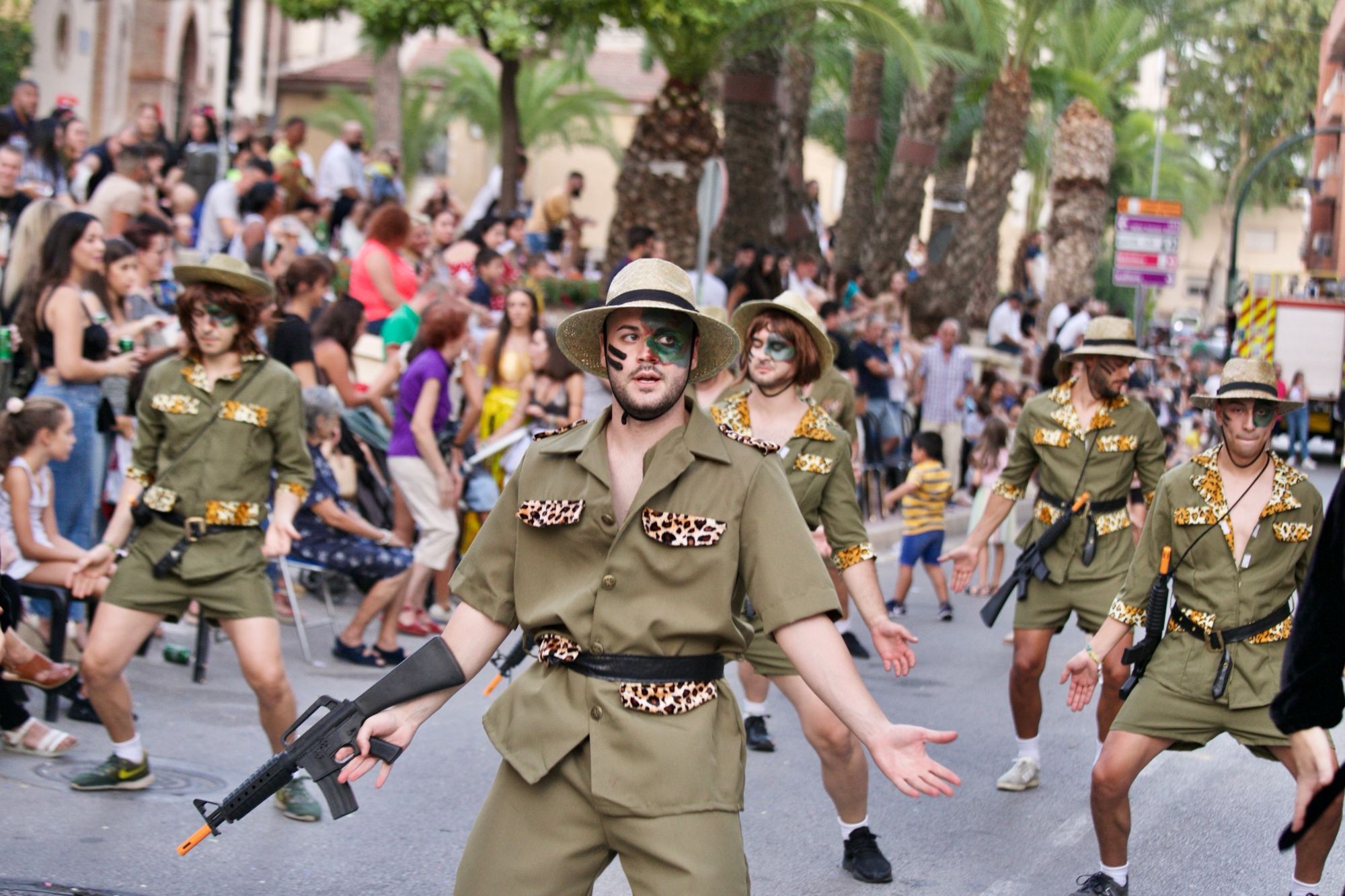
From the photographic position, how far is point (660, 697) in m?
3.89

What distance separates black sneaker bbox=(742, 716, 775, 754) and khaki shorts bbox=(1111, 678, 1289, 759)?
2.64 m

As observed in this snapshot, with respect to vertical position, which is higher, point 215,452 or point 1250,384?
point 1250,384

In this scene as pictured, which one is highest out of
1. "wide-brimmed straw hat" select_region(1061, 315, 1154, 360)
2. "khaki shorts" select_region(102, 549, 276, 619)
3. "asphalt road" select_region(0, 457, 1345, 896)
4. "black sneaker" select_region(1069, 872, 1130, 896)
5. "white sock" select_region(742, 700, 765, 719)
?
"wide-brimmed straw hat" select_region(1061, 315, 1154, 360)

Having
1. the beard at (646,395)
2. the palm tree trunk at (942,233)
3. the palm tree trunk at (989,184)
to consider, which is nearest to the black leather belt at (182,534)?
the beard at (646,395)

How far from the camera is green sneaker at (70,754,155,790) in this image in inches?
266

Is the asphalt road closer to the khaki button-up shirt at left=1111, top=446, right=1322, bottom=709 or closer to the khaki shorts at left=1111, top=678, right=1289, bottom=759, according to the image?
the khaki shorts at left=1111, top=678, right=1289, bottom=759

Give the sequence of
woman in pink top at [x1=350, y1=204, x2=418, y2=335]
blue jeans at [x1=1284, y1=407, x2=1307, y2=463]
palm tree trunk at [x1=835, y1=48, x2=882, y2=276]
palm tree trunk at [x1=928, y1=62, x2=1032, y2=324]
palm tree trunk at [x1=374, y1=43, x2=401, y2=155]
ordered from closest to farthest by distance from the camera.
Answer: woman in pink top at [x1=350, y1=204, x2=418, y2=335] → blue jeans at [x1=1284, y1=407, x2=1307, y2=463] → palm tree trunk at [x1=835, y1=48, x2=882, y2=276] → palm tree trunk at [x1=928, y1=62, x2=1032, y2=324] → palm tree trunk at [x1=374, y1=43, x2=401, y2=155]

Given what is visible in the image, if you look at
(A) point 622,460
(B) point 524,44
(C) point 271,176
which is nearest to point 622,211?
(B) point 524,44

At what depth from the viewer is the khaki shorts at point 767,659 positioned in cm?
642

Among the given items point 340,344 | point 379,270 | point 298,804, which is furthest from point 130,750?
point 379,270

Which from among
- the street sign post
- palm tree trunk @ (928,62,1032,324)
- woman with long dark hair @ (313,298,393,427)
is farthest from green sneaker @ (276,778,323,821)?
palm tree trunk @ (928,62,1032,324)

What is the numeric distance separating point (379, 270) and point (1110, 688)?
694cm

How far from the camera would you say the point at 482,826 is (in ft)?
12.9

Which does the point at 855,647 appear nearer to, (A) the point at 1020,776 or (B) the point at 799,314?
(A) the point at 1020,776
